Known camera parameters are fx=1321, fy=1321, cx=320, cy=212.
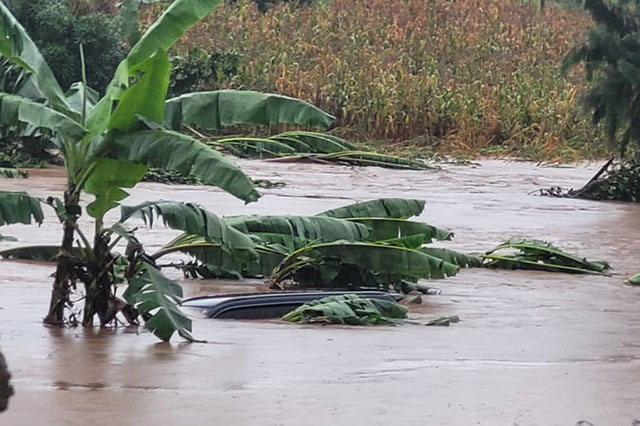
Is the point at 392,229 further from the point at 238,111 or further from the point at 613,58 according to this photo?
the point at 613,58

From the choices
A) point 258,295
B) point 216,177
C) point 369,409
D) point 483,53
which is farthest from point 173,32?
point 483,53

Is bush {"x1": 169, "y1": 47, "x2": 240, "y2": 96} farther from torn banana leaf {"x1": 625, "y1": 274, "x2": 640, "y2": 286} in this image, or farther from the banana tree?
the banana tree

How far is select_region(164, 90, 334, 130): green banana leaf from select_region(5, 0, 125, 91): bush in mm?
14914

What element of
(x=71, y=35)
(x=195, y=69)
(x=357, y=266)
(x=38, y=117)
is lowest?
(x=357, y=266)

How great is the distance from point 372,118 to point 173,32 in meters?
22.5

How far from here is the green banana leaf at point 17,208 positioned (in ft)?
26.9

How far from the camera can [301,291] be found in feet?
35.9

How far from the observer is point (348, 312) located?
9508mm

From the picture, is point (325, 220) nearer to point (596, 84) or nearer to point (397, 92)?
point (596, 84)

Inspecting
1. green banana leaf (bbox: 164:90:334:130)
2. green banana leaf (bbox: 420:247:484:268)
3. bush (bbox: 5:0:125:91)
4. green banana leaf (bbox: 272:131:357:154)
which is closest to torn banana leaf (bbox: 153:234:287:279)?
green banana leaf (bbox: 420:247:484:268)

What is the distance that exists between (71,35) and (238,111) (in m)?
16.5

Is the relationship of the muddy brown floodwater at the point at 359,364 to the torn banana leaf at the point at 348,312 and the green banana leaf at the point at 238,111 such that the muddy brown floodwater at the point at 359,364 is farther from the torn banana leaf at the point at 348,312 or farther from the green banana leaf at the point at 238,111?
the green banana leaf at the point at 238,111

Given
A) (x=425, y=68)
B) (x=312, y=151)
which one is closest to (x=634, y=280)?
(x=312, y=151)

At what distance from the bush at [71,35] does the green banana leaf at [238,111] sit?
14.9 m
